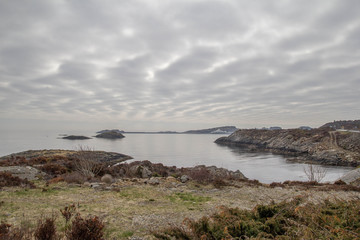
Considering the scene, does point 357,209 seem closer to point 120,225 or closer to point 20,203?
point 120,225

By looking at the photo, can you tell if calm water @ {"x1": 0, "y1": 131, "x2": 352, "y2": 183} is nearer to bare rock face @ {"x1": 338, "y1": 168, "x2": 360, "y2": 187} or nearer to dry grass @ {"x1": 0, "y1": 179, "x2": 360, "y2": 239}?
bare rock face @ {"x1": 338, "y1": 168, "x2": 360, "y2": 187}

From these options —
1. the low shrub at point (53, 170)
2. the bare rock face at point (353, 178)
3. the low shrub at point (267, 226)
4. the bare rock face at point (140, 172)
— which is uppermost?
the low shrub at point (267, 226)

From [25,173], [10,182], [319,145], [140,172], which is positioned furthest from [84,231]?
[319,145]

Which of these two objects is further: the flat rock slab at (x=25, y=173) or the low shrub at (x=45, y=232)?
the flat rock slab at (x=25, y=173)

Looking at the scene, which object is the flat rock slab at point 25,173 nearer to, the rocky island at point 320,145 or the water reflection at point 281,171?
the water reflection at point 281,171

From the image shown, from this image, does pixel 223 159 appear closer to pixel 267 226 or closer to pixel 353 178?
pixel 353 178

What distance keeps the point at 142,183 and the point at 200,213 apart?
8.12m

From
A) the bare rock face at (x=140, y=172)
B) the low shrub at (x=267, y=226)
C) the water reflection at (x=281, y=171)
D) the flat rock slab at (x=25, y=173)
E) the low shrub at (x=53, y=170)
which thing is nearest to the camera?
the low shrub at (x=267, y=226)

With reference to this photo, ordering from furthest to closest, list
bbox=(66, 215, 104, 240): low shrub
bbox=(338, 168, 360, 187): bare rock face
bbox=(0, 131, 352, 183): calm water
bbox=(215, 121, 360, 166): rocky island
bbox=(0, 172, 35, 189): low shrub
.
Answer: bbox=(215, 121, 360, 166): rocky island
bbox=(0, 131, 352, 183): calm water
bbox=(338, 168, 360, 187): bare rock face
bbox=(0, 172, 35, 189): low shrub
bbox=(66, 215, 104, 240): low shrub

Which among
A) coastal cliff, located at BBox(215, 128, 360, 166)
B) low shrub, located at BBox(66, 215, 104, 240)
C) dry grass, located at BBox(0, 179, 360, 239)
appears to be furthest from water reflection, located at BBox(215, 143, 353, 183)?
low shrub, located at BBox(66, 215, 104, 240)

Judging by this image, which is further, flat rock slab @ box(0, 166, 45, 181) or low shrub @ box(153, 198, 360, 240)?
flat rock slab @ box(0, 166, 45, 181)

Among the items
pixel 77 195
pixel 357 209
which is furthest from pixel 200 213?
pixel 77 195

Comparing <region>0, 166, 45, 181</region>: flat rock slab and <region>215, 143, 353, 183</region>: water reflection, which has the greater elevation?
<region>0, 166, 45, 181</region>: flat rock slab

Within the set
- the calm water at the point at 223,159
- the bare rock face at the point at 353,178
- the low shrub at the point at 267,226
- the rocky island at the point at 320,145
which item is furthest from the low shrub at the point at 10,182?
the rocky island at the point at 320,145
